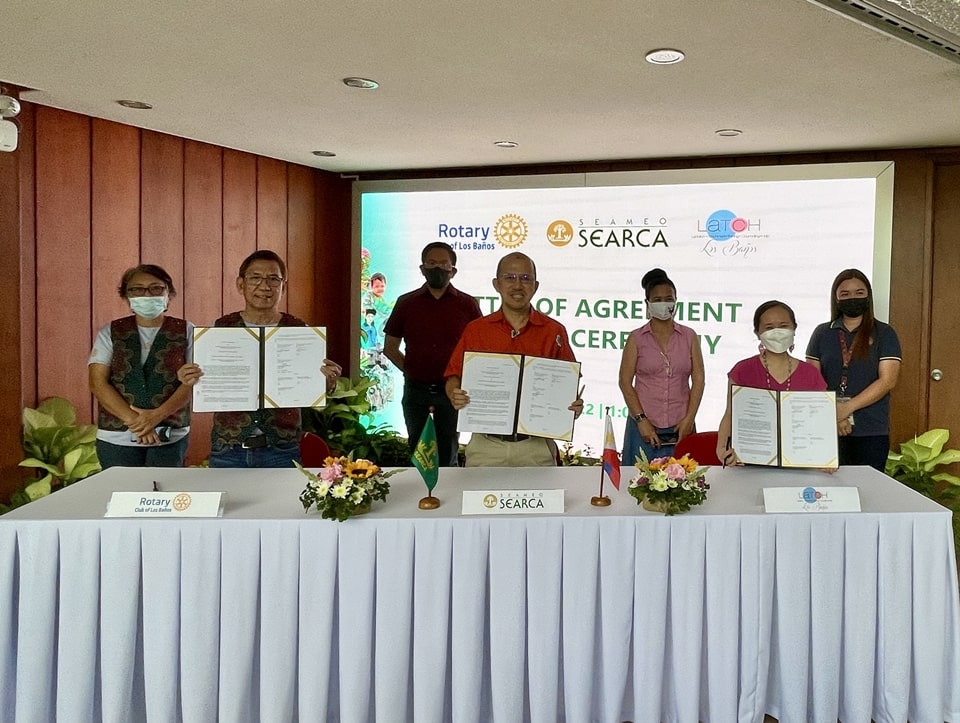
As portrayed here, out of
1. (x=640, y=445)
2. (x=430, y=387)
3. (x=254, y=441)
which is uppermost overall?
(x=430, y=387)

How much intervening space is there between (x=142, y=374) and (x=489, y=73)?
1.95 meters

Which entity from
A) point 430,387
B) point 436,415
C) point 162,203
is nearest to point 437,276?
point 430,387

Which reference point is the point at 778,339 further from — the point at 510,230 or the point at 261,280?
the point at 510,230

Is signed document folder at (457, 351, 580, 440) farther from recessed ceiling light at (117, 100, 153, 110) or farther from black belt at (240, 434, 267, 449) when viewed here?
recessed ceiling light at (117, 100, 153, 110)

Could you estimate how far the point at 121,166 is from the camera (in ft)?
15.8

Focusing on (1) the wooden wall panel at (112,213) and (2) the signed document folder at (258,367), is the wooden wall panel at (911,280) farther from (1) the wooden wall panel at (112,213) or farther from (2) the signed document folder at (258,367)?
(1) the wooden wall panel at (112,213)

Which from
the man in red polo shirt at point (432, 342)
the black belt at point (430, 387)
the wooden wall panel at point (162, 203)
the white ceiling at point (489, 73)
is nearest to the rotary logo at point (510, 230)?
the white ceiling at point (489, 73)

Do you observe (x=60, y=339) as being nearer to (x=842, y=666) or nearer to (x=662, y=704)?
(x=662, y=704)

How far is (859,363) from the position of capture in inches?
142

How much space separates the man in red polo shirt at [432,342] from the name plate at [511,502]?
7.29 ft

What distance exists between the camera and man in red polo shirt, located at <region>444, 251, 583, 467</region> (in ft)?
9.92

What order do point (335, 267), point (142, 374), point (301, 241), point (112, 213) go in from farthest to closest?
point (335, 267) → point (301, 241) → point (112, 213) → point (142, 374)

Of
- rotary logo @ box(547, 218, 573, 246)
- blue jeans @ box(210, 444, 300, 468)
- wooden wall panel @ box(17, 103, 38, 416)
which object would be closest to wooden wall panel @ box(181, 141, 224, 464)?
wooden wall panel @ box(17, 103, 38, 416)

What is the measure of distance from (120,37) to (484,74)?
58.5 inches
